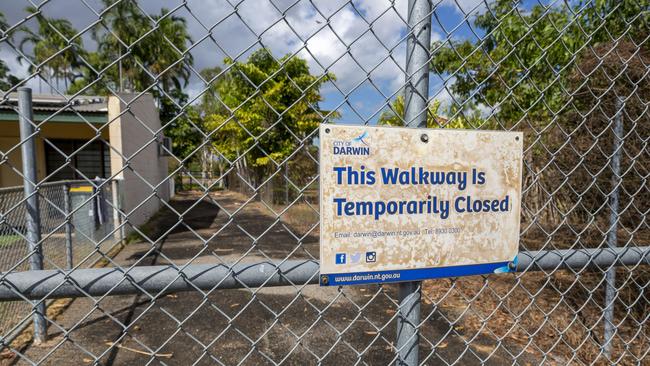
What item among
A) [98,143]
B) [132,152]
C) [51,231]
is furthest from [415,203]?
[98,143]

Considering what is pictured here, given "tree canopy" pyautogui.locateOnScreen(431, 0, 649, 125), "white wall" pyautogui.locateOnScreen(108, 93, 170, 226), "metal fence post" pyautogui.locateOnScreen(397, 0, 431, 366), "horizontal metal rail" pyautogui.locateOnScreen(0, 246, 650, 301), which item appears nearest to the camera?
"horizontal metal rail" pyautogui.locateOnScreen(0, 246, 650, 301)

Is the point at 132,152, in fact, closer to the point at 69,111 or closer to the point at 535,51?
the point at 69,111

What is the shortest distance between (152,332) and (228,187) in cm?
2631

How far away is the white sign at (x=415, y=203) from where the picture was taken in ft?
3.97

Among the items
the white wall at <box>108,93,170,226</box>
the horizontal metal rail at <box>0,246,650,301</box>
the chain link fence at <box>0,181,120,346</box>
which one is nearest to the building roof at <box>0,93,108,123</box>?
the white wall at <box>108,93,170,226</box>

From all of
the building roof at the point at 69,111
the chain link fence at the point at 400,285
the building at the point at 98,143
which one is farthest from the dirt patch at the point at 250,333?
the building at the point at 98,143

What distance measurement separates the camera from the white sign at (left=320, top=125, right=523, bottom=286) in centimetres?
121

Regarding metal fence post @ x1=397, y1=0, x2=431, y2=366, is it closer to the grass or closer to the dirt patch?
the dirt patch

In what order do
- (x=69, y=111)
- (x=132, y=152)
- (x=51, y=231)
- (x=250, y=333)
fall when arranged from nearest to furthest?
(x=51, y=231) < (x=250, y=333) < (x=69, y=111) < (x=132, y=152)

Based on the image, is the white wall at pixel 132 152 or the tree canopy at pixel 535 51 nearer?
the tree canopy at pixel 535 51

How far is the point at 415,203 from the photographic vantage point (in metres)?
1.28

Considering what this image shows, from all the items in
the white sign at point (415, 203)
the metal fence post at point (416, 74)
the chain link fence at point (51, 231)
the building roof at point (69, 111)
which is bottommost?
the chain link fence at point (51, 231)

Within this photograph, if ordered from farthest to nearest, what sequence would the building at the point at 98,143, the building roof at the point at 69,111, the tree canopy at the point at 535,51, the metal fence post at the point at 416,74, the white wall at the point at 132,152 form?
1. the white wall at the point at 132,152
2. the building at the point at 98,143
3. the building roof at the point at 69,111
4. the tree canopy at the point at 535,51
5. the metal fence post at the point at 416,74

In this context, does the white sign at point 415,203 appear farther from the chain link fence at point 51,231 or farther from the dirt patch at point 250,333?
the dirt patch at point 250,333
